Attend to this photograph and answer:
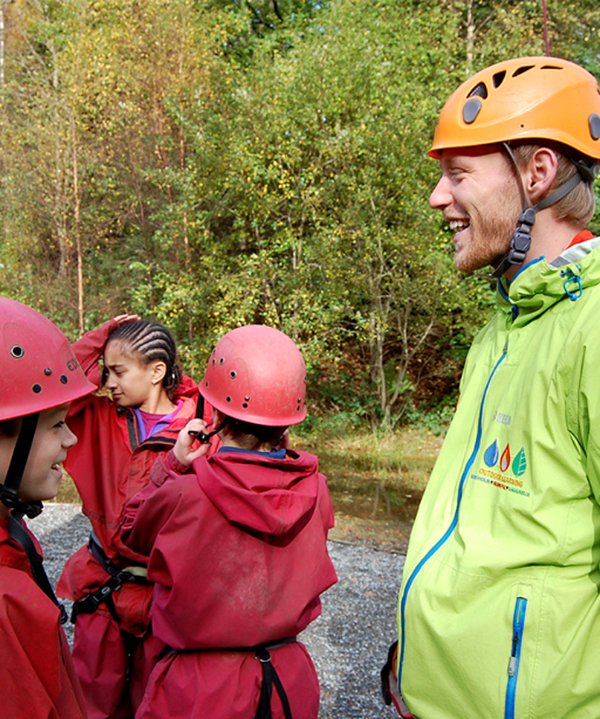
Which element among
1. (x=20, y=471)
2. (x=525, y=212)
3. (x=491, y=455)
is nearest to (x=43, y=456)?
(x=20, y=471)

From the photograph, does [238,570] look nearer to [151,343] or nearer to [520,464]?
[520,464]

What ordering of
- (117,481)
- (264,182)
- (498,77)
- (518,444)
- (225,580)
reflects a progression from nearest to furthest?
(518,444)
(498,77)
(225,580)
(117,481)
(264,182)

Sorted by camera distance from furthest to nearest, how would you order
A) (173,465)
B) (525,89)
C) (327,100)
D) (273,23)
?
(273,23) < (327,100) < (173,465) < (525,89)

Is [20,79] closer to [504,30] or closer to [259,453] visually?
[504,30]

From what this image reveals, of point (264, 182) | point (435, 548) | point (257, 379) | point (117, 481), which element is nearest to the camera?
point (435, 548)

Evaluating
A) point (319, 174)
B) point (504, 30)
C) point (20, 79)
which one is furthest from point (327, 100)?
point (20, 79)

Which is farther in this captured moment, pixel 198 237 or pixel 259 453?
pixel 198 237

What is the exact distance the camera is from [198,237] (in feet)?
42.4

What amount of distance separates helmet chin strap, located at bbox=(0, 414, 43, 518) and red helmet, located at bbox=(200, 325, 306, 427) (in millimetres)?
777

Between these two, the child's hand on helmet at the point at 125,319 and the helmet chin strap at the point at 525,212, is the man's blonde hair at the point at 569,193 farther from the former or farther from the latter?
the child's hand on helmet at the point at 125,319

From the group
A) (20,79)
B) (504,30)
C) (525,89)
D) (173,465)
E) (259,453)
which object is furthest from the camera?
(20,79)

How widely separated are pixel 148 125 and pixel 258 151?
3428 mm

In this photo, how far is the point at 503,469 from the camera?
1.54 metres

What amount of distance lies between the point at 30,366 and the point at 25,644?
0.72 m
